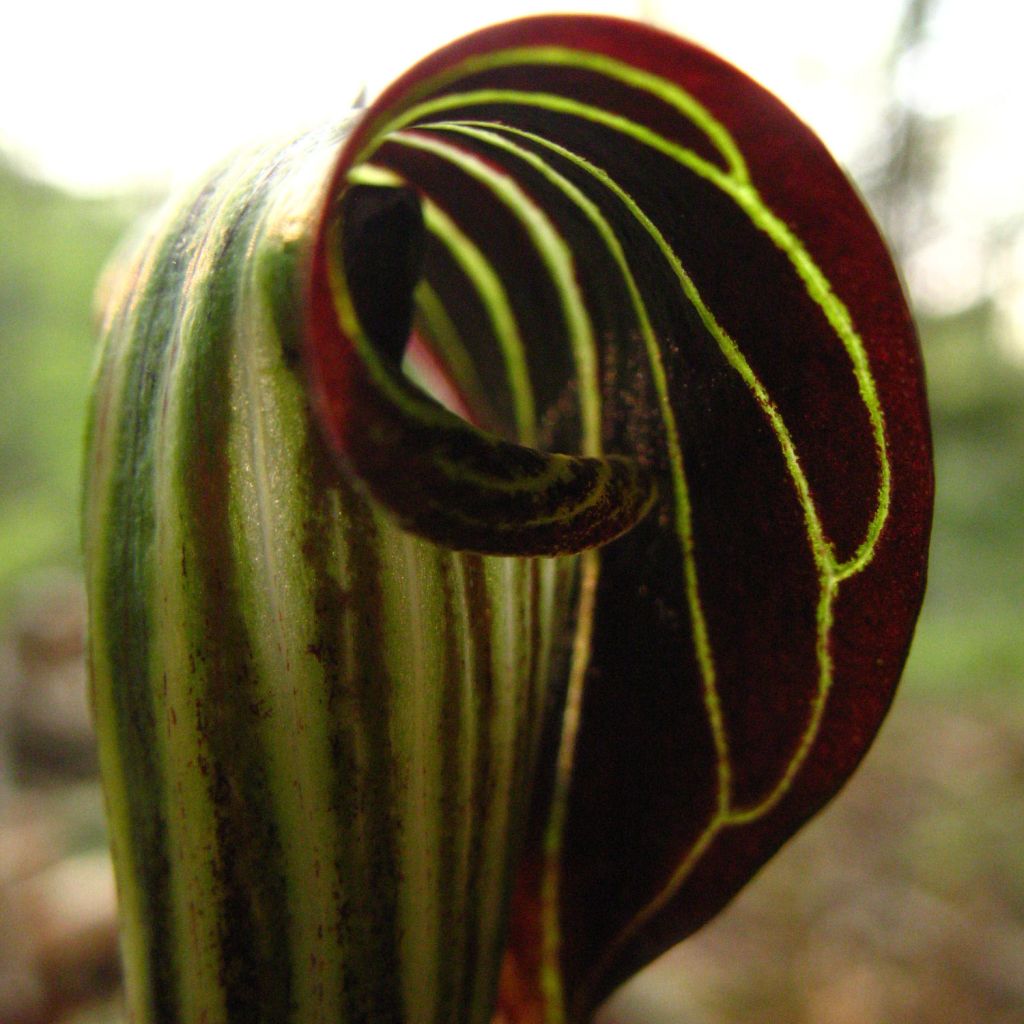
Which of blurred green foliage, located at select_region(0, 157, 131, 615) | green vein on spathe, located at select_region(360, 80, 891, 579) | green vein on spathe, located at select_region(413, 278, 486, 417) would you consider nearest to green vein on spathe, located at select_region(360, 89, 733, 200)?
green vein on spathe, located at select_region(360, 80, 891, 579)

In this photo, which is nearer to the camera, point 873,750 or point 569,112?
point 569,112

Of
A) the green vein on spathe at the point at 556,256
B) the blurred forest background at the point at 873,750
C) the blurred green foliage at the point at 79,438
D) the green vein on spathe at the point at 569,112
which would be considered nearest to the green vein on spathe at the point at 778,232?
the green vein on spathe at the point at 569,112

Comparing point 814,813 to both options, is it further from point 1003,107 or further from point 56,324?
point 1003,107

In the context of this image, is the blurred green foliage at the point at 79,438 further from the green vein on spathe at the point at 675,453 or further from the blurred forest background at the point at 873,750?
the green vein on spathe at the point at 675,453

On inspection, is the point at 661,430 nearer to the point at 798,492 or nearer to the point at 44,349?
the point at 798,492

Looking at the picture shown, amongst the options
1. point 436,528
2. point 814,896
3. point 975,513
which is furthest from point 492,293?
point 975,513

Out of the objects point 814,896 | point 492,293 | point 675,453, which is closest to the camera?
point 675,453

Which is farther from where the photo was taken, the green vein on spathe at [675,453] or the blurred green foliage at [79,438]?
the blurred green foliage at [79,438]

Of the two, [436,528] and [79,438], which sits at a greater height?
[79,438]
